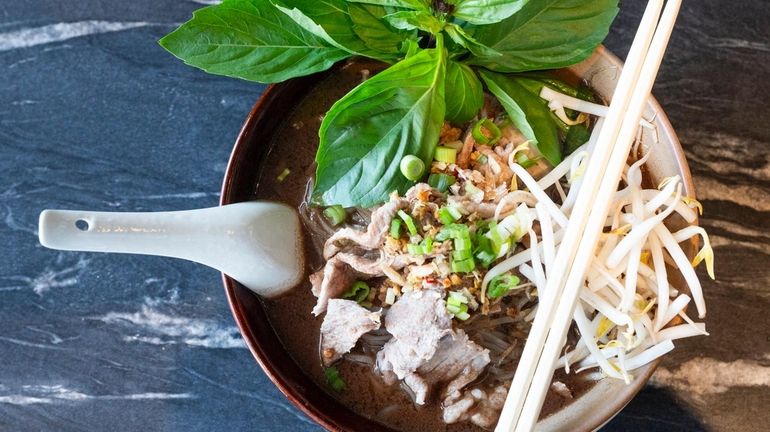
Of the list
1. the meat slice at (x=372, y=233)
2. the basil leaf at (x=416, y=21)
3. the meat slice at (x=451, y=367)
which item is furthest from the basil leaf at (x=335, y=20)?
the meat slice at (x=451, y=367)

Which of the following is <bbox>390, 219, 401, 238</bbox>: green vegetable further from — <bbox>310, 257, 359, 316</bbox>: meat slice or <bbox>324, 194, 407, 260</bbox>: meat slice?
<bbox>310, 257, 359, 316</bbox>: meat slice

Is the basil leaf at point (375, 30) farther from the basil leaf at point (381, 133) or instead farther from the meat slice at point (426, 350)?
the meat slice at point (426, 350)

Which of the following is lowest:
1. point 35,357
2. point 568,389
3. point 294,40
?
point 35,357

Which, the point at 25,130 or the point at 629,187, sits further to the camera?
the point at 25,130

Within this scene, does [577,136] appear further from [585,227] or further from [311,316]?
[311,316]

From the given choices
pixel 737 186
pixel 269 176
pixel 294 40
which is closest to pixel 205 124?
pixel 269 176

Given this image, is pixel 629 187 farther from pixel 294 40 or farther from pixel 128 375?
pixel 128 375

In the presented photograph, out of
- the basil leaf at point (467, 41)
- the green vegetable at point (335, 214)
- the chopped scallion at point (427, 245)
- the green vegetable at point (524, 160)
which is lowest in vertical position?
the green vegetable at point (335, 214)

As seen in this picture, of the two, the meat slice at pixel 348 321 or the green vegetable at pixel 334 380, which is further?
the green vegetable at pixel 334 380
